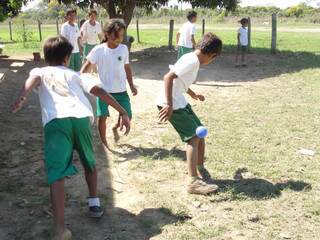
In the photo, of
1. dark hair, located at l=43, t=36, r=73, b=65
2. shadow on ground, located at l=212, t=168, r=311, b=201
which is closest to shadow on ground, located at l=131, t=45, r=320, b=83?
shadow on ground, located at l=212, t=168, r=311, b=201

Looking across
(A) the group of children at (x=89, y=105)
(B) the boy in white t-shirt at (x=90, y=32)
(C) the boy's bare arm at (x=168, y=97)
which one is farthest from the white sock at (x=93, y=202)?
(B) the boy in white t-shirt at (x=90, y=32)

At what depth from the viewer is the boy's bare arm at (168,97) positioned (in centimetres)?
454

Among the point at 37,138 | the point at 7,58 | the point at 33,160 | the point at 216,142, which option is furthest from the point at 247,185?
the point at 7,58

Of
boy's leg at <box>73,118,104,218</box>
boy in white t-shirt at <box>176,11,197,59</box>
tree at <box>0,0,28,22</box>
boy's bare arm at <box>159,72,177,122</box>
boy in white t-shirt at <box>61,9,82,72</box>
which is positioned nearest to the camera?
boy's leg at <box>73,118,104,218</box>

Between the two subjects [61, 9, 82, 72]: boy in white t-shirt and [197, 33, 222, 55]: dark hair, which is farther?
[61, 9, 82, 72]: boy in white t-shirt

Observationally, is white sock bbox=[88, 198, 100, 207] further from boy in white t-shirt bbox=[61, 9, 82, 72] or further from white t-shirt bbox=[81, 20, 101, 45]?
white t-shirt bbox=[81, 20, 101, 45]

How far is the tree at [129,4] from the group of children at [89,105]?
33.4ft

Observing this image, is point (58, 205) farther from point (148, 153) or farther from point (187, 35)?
point (187, 35)

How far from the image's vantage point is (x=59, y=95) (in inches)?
146

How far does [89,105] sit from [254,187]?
1.94 metres

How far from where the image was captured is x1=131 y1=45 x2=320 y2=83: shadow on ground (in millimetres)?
12031

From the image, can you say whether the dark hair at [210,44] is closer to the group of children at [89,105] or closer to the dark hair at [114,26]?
the group of children at [89,105]

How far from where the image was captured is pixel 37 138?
21.6 feet

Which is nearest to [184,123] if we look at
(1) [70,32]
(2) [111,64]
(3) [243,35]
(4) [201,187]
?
(4) [201,187]
